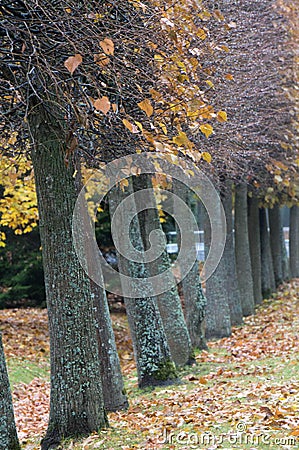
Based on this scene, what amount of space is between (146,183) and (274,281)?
14645 mm

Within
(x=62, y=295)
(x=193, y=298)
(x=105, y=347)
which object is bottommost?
(x=105, y=347)

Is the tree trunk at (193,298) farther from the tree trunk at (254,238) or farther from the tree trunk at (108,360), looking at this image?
the tree trunk at (254,238)

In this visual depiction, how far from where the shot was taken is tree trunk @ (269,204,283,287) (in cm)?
2619

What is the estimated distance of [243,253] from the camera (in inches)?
839

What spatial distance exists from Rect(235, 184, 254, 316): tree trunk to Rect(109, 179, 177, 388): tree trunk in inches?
353

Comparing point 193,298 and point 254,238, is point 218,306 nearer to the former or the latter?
point 193,298

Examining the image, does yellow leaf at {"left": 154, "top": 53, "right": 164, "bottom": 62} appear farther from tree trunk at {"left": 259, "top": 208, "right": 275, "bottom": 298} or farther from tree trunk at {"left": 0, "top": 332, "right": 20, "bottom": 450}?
tree trunk at {"left": 259, "top": 208, "right": 275, "bottom": 298}

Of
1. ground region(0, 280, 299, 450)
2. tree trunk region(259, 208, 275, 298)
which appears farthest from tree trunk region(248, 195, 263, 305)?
ground region(0, 280, 299, 450)

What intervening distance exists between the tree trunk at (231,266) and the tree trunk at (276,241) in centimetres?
645

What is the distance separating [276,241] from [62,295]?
64.3 ft

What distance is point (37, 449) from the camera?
27.9 ft

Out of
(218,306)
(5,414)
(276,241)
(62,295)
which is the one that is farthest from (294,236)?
(5,414)

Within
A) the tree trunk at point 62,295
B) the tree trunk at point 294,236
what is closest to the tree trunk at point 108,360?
the tree trunk at point 62,295

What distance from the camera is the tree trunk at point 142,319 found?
11.7 m
